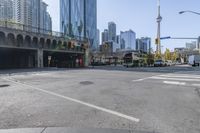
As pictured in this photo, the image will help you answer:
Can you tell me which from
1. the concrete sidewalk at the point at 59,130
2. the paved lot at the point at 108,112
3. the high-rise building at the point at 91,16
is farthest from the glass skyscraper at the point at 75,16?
the concrete sidewalk at the point at 59,130

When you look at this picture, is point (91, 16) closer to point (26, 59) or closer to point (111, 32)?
point (26, 59)

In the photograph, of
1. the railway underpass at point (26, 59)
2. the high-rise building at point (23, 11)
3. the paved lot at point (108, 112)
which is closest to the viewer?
the paved lot at point (108, 112)

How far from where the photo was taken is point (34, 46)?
49.0 metres

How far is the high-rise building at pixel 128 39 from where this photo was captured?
571 ft

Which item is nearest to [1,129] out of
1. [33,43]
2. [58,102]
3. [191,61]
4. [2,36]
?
[58,102]

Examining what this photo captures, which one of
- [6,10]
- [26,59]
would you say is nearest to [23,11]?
[6,10]

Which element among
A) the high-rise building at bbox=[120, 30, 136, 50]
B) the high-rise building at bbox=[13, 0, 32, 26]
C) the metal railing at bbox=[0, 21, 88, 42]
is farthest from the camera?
the high-rise building at bbox=[120, 30, 136, 50]

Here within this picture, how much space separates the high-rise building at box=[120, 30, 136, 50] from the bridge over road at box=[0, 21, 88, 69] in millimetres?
107428

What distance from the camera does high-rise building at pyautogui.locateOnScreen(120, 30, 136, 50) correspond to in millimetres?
173975

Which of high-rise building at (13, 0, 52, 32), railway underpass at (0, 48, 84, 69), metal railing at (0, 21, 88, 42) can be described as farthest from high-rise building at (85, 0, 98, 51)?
metal railing at (0, 21, 88, 42)

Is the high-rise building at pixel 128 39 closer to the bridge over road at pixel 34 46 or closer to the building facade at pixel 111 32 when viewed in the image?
the building facade at pixel 111 32

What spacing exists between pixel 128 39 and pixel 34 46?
129903 millimetres

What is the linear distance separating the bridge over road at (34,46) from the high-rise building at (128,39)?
352 ft

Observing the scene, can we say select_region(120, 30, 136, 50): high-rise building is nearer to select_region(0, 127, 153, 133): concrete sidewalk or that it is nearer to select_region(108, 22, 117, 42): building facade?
select_region(108, 22, 117, 42): building facade
